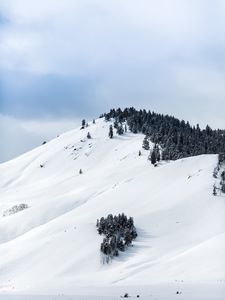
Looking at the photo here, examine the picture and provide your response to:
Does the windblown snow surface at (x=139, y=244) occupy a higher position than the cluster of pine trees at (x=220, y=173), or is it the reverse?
the cluster of pine trees at (x=220, y=173)

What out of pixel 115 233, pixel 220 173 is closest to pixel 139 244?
pixel 115 233

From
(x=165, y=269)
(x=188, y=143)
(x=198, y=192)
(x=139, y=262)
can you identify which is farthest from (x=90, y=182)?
(x=165, y=269)

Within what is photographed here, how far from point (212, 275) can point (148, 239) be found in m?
31.4

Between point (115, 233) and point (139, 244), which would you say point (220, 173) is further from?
point (115, 233)

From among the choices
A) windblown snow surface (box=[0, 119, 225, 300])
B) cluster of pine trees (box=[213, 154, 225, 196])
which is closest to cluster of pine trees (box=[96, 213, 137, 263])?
windblown snow surface (box=[0, 119, 225, 300])

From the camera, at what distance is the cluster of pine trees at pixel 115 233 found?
84.7 m

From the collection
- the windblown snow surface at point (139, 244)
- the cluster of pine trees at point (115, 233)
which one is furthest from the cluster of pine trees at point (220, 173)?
the cluster of pine trees at point (115, 233)

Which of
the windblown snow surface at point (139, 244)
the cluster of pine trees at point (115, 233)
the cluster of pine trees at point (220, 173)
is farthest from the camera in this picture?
the cluster of pine trees at point (220, 173)

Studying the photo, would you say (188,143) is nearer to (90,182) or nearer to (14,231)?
(90,182)

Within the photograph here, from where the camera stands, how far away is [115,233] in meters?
90.1

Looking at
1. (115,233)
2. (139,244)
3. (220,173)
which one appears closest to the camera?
(139,244)

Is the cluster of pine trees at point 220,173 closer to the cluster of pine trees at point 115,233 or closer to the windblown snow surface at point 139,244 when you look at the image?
the windblown snow surface at point 139,244

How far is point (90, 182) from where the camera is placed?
557 ft

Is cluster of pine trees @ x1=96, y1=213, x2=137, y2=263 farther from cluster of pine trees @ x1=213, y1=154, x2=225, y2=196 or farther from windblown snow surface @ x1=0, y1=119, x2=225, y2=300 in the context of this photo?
cluster of pine trees @ x1=213, y1=154, x2=225, y2=196
